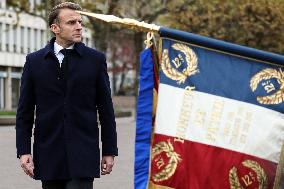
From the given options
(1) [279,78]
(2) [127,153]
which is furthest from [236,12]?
(1) [279,78]

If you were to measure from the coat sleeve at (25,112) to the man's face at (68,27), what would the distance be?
0.29 meters

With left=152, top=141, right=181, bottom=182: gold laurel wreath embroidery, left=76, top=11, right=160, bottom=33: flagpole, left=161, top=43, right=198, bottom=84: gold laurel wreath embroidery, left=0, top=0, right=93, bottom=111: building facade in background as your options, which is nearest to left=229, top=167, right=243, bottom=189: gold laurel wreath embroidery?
left=152, top=141, right=181, bottom=182: gold laurel wreath embroidery

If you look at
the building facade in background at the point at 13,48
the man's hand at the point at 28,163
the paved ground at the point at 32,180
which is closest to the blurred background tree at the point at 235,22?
the building facade in background at the point at 13,48

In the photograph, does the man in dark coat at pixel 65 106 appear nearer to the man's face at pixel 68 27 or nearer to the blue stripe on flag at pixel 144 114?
the man's face at pixel 68 27

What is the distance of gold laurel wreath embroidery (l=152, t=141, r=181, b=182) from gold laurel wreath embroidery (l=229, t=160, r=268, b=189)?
0.35 meters

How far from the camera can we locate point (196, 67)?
6320 millimetres

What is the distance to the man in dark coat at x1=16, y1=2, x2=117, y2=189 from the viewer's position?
6.17m

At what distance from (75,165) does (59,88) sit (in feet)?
1.58

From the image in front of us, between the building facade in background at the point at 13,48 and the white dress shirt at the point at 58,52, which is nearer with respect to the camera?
the white dress shirt at the point at 58,52

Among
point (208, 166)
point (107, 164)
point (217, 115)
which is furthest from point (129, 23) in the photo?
point (208, 166)

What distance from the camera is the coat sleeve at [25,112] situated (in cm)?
631

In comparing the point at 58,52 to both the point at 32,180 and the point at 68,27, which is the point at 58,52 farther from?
the point at 32,180

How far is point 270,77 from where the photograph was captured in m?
6.33

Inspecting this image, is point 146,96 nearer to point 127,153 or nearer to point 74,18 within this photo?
point 74,18
